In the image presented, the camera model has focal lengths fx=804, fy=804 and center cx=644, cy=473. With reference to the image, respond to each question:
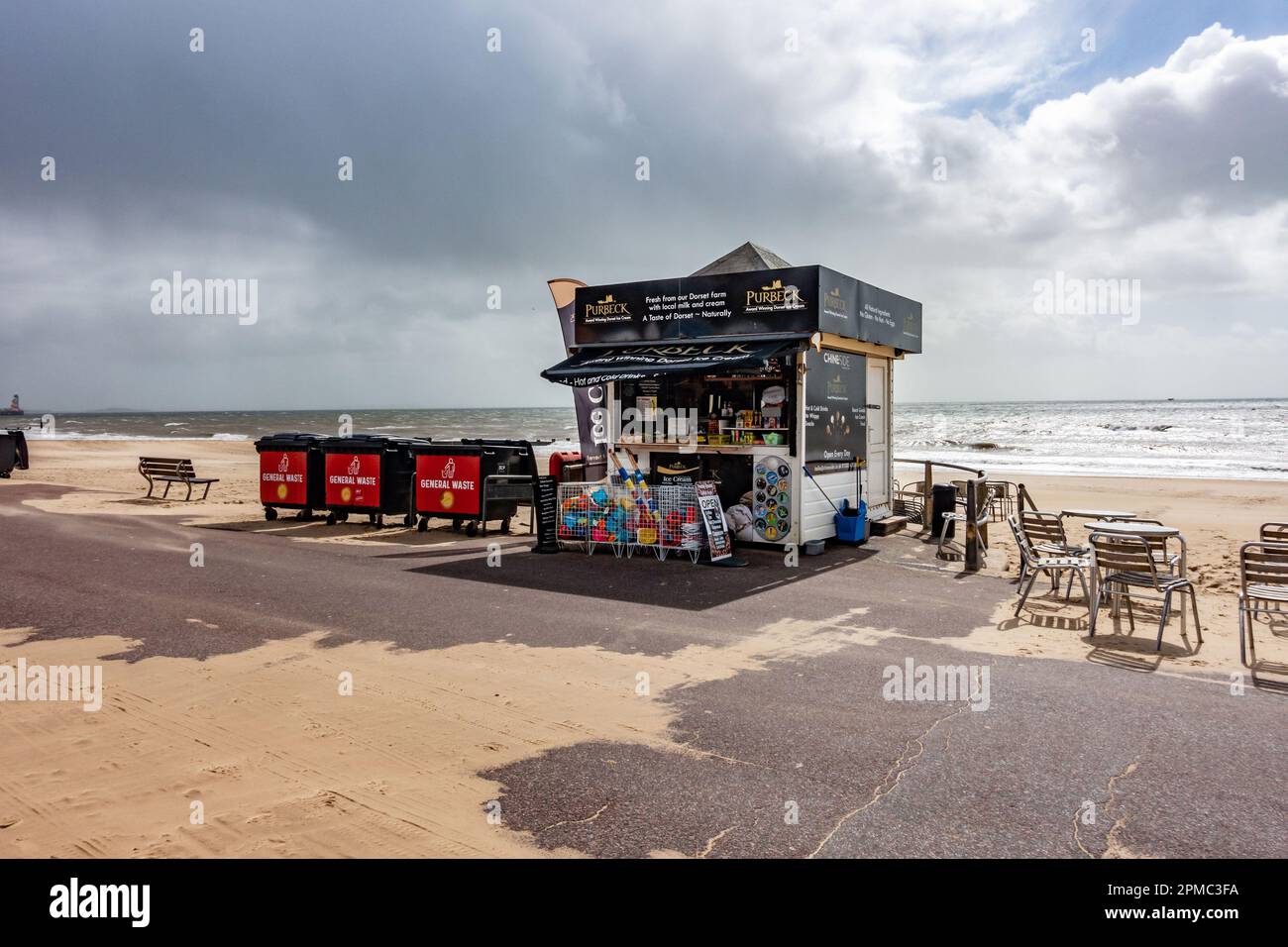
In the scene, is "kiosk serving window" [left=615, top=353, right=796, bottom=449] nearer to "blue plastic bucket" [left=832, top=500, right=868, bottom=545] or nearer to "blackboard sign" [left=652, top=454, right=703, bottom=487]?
"blackboard sign" [left=652, top=454, right=703, bottom=487]

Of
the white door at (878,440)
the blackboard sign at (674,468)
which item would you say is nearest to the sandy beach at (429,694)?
the blackboard sign at (674,468)

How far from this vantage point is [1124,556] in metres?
7.44

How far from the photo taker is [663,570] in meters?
10.9

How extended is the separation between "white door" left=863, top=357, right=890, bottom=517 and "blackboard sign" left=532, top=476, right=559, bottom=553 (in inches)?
218

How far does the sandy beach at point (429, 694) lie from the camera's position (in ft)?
12.5

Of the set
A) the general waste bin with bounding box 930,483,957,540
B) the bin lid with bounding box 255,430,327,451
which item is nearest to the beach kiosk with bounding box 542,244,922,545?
the general waste bin with bounding box 930,483,957,540

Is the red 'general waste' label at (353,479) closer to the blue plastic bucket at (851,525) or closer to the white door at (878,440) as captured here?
the blue plastic bucket at (851,525)

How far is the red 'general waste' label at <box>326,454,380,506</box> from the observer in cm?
1524

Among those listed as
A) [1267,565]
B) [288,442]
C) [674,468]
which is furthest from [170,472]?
[1267,565]

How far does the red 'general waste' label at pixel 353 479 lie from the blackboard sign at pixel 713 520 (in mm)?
6829

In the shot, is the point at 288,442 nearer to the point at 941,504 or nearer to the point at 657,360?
the point at 657,360
